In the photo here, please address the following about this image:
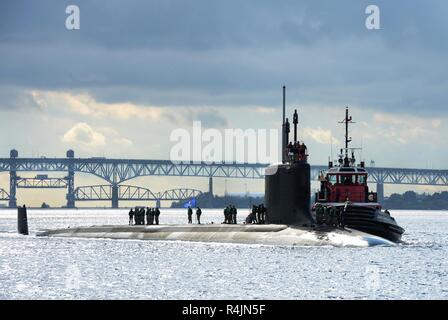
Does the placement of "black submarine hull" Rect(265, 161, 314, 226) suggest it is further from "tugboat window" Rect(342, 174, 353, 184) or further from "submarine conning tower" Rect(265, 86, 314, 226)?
"tugboat window" Rect(342, 174, 353, 184)

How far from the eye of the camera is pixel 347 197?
6081 cm

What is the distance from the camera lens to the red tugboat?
52.8 m

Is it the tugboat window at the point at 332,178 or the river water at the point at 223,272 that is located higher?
the tugboat window at the point at 332,178

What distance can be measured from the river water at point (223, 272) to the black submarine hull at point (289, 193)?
1.47 m

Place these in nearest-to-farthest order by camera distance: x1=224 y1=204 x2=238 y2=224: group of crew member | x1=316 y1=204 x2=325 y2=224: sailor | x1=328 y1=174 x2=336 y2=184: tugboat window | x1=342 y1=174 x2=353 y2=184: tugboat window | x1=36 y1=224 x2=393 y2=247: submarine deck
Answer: x1=36 y1=224 x2=393 y2=247: submarine deck < x1=316 y1=204 x2=325 y2=224: sailor < x1=224 y1=204 x2=238 y2=224: group of crew member < x1=342 y1=174 x2=353 y2=184: tugboat window < x1=328 y1=174 x2=336 y2=184: tugboat window

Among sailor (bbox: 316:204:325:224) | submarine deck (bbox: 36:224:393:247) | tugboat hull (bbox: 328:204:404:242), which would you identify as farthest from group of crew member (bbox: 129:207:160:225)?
sailor (bbox: 316:204:325:224)

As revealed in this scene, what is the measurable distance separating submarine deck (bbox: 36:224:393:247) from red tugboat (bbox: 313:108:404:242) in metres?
1.99

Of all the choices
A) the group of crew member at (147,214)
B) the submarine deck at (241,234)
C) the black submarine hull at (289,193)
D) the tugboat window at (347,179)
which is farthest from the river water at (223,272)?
the group of crew member at (147,214)

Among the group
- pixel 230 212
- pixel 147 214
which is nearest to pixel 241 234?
pixel 230 212

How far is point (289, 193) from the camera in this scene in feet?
162

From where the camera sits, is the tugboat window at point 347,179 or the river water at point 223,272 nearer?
the river water at point 223,272

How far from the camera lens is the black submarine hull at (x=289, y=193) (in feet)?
161

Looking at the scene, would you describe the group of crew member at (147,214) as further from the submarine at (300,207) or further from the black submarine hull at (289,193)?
the black submarine hull at (289,193)
